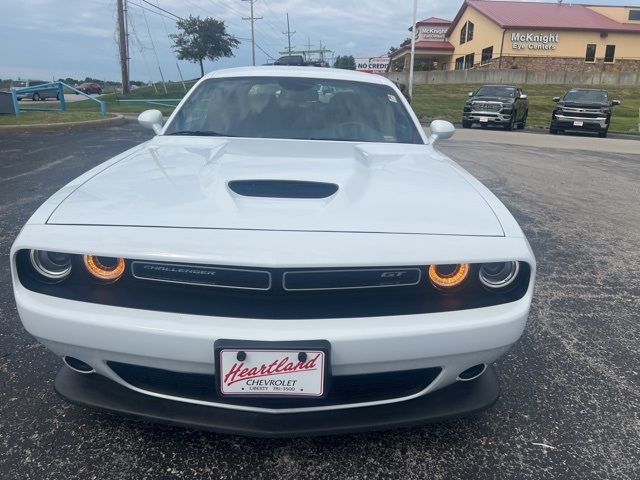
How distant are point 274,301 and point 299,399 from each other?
1.13ft

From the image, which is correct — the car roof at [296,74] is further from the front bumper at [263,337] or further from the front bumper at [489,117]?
the front bumper at [489,117]

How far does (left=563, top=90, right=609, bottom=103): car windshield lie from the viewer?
56.0 feet

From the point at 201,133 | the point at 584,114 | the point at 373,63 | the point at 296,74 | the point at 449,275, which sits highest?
the point at 373,63

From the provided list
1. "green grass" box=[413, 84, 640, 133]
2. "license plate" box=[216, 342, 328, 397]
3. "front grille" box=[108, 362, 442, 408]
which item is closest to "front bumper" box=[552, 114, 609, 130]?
"green grass" box=[413, 84, 640, 133]

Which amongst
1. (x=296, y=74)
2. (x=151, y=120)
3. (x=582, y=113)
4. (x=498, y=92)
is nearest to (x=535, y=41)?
(x=498, y=92)

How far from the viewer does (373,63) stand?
68875 millimetres

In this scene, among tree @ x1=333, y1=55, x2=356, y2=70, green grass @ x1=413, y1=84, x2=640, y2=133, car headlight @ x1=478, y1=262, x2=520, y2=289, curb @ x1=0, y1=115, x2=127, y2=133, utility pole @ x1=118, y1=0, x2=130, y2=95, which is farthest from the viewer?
tree @ x1=333, y1=55, x2=356, y2=70

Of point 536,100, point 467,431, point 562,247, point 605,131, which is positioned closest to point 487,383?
point 467,431

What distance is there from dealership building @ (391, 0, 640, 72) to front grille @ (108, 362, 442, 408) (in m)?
43.9

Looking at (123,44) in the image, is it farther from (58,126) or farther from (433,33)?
(433,33)

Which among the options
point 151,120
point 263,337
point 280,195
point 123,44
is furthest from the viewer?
point 123,44

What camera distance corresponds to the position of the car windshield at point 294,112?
3.16 metres

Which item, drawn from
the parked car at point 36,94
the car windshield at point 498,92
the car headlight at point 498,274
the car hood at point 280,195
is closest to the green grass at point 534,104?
the car windshield at point 498,92

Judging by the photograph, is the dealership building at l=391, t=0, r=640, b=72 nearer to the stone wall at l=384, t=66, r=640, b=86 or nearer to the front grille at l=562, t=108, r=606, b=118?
the stone wall at l=384, t=66, r=640, b=86
